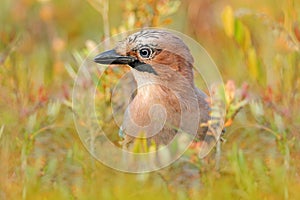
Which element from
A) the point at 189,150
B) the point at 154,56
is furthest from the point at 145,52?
the point at 189,150

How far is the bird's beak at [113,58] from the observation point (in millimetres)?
5422

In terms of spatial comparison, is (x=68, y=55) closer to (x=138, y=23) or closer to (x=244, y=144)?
(x=138, y=23)

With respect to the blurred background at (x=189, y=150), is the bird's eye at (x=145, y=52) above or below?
above

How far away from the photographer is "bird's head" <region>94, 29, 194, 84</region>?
215 inches

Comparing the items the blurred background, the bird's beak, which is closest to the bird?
the bird's beak

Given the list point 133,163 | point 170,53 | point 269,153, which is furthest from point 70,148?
point 269,153

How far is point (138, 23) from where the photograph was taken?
21.0ft

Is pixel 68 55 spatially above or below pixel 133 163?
above

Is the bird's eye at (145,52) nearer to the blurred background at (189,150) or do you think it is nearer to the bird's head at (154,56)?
the bird's head at (154,56)

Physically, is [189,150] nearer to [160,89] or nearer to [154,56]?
[160,89]

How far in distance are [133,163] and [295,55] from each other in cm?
139

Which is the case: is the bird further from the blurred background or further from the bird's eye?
the blurred background

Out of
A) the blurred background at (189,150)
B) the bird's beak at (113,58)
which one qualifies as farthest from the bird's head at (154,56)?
the blurred background at (189,150)

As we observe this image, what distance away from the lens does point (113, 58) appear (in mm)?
5422
